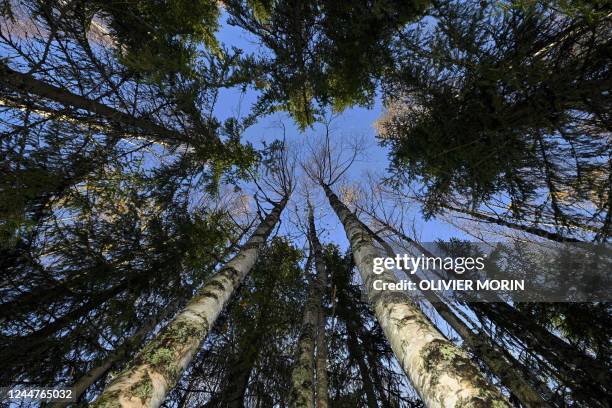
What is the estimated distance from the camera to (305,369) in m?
3.39

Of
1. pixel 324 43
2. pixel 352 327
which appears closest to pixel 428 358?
pixel 352 327

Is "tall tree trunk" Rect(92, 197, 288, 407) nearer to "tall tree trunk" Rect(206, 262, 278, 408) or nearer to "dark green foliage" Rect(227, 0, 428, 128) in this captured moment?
"tall tree trunk" Rect(206, 262, 278, 408)

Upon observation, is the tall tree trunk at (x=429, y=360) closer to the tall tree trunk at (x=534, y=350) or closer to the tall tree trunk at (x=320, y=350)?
the tall tree trunk at (x=320, y=350)

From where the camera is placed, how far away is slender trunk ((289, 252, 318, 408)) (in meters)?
3.10

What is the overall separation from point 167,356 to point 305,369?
1.76 meters

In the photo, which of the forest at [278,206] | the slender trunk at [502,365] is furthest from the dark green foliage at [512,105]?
the slender trunk at [502,365]

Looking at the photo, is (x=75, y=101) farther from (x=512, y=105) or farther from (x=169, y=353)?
(x=512, y=105)

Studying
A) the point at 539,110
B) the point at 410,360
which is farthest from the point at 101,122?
the point at 539,110

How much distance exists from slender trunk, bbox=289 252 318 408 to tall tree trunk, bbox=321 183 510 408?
1293mm

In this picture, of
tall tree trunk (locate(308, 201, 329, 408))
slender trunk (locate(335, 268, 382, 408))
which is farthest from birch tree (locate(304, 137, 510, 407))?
slender trunk (locate(335, 268, 382, 408))

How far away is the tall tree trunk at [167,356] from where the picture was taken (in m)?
1.83

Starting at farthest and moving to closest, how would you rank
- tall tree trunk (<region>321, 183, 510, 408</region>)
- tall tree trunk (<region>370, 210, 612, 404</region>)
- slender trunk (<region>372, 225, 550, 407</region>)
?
tall tree trunk (<region>370, 210, 612, 404</region>) < slender trunk (<region>372, 225, 550, 407</region>) < tall tree trunk (<region>321, 183, 510, 408</region>)

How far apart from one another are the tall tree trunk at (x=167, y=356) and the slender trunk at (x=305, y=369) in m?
1.24

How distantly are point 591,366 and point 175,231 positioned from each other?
21.0 ft
